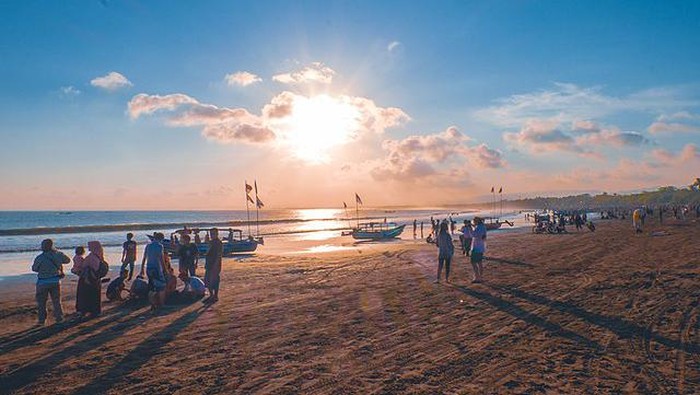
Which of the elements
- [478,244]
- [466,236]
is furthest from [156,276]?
→ [466,236]

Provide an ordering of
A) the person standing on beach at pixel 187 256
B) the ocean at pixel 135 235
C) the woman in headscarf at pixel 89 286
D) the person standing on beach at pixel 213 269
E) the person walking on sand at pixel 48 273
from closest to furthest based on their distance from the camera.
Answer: the person walking on sand at pixel 48 273 → the woman in headscarf at pixel 89 286 → the person standing on beach at pixel 213 269 → the person standing on beach at pixel 187 256 → the ocean at pixel 135 235

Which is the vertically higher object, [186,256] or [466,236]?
[186,256]

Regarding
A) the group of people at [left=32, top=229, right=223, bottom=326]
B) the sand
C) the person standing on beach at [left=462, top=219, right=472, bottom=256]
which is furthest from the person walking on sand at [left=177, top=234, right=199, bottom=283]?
the person standing on beach at [left=462, top=219, right=472, bottom=256]

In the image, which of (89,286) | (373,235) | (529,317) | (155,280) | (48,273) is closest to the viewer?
(529,317)

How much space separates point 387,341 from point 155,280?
21.1 feet

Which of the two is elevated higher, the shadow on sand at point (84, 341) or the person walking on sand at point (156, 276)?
the person walking on sand at point (156, 276)

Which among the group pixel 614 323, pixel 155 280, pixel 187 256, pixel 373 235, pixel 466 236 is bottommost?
pixel 373 235

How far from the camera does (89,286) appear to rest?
35.3 feet

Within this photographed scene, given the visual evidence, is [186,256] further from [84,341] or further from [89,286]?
[84,341]

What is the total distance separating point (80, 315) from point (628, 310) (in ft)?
41.4

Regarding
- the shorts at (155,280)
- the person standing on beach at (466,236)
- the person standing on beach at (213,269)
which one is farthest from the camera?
the person standing on beach at (466,236)

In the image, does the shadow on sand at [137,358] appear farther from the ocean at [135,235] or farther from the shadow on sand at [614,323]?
the ocean at [135,235]

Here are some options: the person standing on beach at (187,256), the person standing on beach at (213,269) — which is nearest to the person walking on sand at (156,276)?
the person standing on beach at (213,269)

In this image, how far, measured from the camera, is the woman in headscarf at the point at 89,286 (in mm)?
10688
